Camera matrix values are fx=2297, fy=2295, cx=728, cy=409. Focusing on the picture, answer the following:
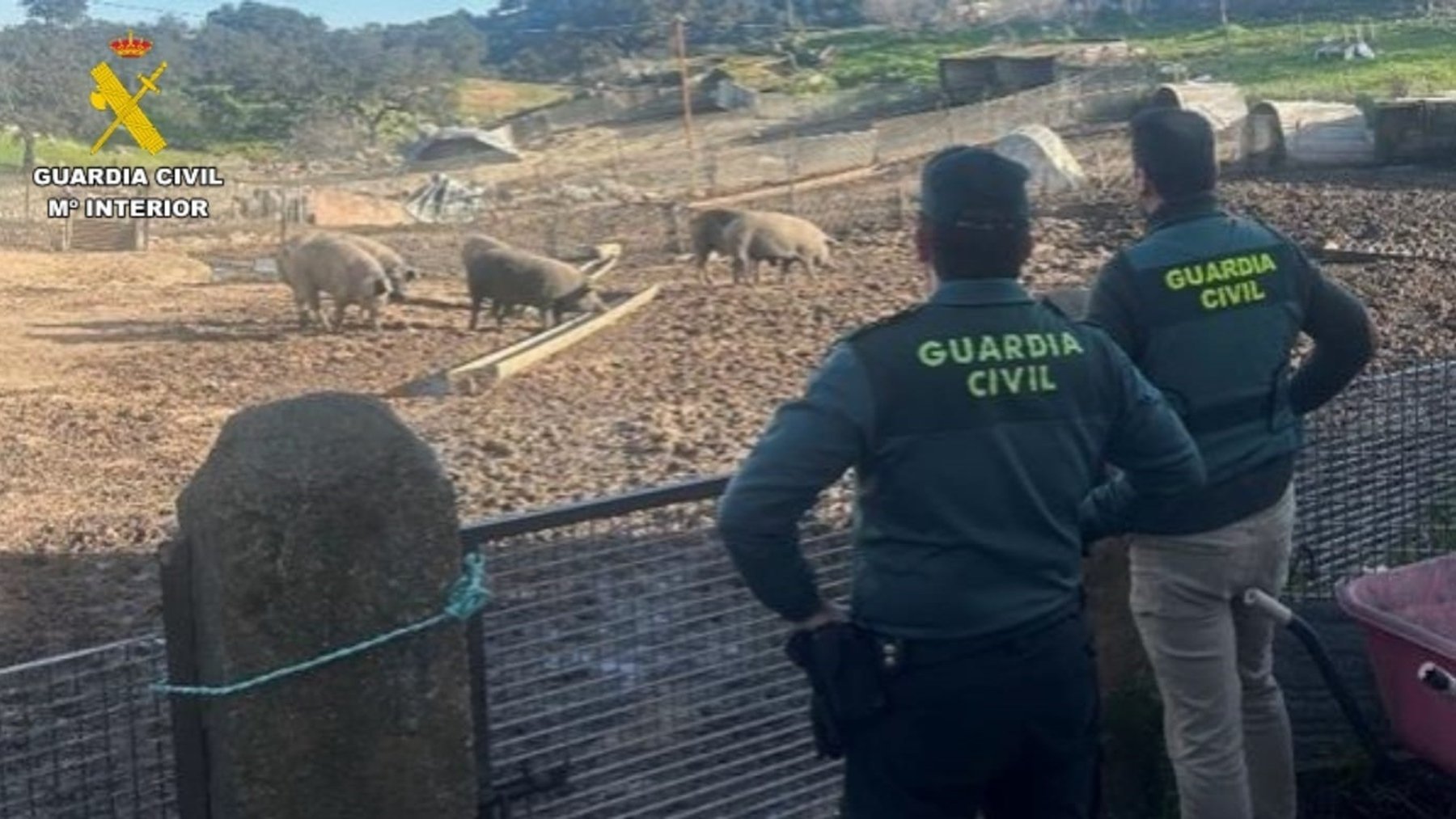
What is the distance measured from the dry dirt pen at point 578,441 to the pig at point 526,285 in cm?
40

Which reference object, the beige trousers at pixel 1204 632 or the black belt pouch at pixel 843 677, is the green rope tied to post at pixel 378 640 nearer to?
the black belt pouch at pixel 843 677

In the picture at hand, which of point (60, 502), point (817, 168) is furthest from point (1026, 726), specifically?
point (817, 168)

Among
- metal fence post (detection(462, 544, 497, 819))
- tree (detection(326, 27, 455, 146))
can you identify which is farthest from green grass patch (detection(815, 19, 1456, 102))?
metal fence post (detection(462, 544, 497, 819))

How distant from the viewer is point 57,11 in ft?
340

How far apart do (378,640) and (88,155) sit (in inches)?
2413

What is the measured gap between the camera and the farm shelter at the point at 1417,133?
3403 centimetres

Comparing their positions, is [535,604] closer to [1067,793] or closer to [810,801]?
[810,801]

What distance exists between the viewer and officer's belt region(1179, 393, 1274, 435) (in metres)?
5.26

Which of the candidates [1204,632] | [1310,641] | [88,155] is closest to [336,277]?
[1204,632]

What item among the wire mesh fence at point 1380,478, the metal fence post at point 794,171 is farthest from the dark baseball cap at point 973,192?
the metal fence post at point 794,171

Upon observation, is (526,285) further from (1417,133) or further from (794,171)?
(794,171)

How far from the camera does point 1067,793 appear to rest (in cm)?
432

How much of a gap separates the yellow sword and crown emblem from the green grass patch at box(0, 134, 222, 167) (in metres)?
0.31

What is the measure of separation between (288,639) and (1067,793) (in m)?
1.49
